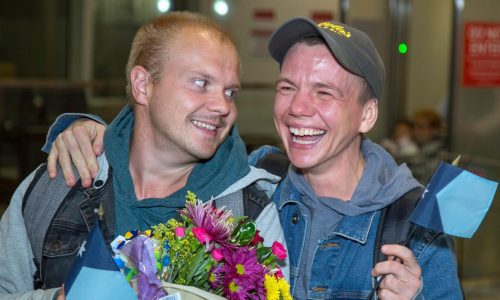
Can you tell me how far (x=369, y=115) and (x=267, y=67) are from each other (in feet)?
24.8

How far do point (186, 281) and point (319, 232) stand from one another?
64 cm

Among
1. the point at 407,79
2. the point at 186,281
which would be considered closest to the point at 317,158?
the point at 186,281

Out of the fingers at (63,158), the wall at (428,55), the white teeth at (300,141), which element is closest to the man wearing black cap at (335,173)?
the white teeth at (300,141)

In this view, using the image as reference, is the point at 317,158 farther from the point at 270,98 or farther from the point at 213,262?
the point at 270,98

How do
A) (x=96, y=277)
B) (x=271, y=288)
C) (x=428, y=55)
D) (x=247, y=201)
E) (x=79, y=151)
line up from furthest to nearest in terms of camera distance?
(x=428, y=55), (x=79, y=151), (x=247, y=201), (x=271, y=288), (x=96, y=277)

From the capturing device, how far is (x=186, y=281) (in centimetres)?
221

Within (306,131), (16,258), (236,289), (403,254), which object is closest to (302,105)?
(306,131)

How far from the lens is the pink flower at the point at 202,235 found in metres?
2.18

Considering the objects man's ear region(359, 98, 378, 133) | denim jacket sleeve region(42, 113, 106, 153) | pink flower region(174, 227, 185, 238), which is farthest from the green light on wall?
pink flower region(174, 227, 185, 238)

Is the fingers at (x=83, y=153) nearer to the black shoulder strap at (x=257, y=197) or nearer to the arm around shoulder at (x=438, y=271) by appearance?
the black shoulder strap at (x=257, y=197)

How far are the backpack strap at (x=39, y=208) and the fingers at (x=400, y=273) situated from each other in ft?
3.31

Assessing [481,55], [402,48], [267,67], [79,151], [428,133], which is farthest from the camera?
[267,67]

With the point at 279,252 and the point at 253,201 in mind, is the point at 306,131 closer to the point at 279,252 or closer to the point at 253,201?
the point at 253,201

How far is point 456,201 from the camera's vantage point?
7.55ft
